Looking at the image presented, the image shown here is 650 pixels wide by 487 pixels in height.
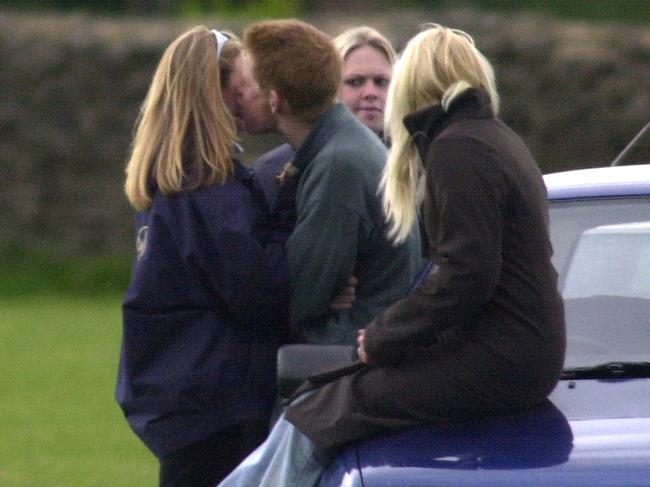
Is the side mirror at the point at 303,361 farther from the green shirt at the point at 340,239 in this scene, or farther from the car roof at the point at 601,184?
the car roof at the point at 601,184

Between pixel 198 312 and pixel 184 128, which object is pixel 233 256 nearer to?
pixel 198 312

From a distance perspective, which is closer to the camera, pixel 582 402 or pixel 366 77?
pixel 582 402

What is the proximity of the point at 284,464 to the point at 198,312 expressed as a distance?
0.68m

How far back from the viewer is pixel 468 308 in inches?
138

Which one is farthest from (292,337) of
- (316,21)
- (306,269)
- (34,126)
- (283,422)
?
(316,21)

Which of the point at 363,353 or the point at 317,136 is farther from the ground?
the point at 317,136

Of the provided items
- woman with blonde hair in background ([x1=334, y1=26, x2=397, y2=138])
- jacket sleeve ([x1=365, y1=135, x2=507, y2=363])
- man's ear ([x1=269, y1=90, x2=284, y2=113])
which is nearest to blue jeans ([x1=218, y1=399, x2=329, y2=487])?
jacket sleeve ([x1=365, y1=135, x2=507, y2=363])

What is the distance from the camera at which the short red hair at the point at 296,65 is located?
4.28m

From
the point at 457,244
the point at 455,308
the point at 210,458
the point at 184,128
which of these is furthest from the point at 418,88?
the point at 210,458

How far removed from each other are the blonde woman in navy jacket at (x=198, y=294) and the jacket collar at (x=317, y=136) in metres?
0.16

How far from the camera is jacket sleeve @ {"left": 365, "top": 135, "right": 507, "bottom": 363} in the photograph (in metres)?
3.49

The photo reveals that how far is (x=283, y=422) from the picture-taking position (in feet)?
12.3

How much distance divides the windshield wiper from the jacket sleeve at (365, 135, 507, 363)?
521 mm

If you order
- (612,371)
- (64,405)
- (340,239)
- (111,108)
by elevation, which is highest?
(340,239)
